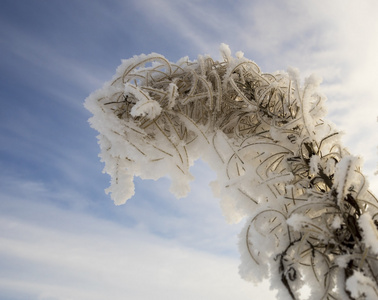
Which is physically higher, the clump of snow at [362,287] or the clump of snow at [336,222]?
the clump of snow at [336,222]

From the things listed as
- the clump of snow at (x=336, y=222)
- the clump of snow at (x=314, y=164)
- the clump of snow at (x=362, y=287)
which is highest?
the clump of snow at (x=314, y=164)

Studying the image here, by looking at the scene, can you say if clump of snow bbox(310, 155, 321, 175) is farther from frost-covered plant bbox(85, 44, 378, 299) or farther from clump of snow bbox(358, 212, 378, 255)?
clump of snow bbox(358, 212, 378, 255)

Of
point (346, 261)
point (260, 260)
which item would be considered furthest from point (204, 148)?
point (346, 261)

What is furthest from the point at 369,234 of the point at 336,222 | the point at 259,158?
the point at 259,158

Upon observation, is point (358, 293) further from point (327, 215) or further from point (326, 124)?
point (326, 124)

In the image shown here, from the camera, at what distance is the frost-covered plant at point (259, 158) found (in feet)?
2.67

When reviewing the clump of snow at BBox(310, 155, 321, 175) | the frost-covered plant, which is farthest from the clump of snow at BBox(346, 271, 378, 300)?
the clump of snow at BBox(310, 155, 321, 175)

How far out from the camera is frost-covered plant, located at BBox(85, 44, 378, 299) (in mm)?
814

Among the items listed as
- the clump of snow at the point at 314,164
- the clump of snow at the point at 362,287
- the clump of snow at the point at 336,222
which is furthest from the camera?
the clump of snow at the point at 314,164

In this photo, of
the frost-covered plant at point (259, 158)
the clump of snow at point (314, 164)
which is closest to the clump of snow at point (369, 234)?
the frost-covered plant at point (259, 158)

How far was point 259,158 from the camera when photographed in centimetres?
115

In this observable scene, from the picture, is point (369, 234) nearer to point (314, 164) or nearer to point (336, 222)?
point (336, 222)

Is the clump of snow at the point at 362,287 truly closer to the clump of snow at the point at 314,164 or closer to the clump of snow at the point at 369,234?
the clump of snow at the point at 369,234

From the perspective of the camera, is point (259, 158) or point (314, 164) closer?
point (314, 164)
